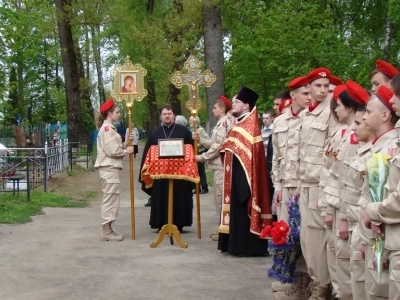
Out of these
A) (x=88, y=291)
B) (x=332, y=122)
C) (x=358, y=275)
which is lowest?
(x=88, y=291)

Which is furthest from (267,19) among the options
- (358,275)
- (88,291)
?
(358,275)

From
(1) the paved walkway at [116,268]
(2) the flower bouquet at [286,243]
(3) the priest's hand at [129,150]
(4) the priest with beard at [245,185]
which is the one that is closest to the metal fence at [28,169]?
(1) the paved walkway at [116,268]

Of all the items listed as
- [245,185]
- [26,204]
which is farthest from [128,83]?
[26,204]

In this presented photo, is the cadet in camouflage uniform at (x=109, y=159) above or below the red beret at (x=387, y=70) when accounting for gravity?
below

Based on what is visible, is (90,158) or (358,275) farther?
(90,158)

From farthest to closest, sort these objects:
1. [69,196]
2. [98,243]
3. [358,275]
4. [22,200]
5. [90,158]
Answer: [90,158], [69,196], [22,200], [98,243], [358,275]

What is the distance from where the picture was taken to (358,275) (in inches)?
211

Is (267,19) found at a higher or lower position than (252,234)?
higher

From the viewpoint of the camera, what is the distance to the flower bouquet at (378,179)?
15.3 ft

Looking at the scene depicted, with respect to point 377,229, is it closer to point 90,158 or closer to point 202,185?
point 202,185

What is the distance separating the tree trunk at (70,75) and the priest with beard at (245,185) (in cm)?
2024

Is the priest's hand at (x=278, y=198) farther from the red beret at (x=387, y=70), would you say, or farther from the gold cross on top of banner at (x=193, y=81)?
the gold cross on top of banner at (x=193, y=81)

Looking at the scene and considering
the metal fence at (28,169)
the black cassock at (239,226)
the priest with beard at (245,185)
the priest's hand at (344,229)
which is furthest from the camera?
the metal fence at (28,169)

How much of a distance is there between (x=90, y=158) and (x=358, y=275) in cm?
2436
